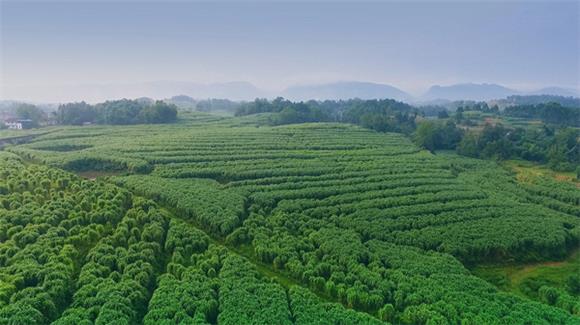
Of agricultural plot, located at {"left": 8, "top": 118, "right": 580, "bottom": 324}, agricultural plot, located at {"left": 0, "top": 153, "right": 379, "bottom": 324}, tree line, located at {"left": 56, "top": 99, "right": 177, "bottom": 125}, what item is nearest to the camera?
agricultural plot, located at {"left": 0, "top": 153, "right": 379, "bottom": 324}

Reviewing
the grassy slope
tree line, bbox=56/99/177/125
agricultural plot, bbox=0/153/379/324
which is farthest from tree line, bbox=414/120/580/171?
tree line, bbox=56/99/177/125

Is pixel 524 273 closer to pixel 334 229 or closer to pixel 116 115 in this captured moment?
pixel 334 229

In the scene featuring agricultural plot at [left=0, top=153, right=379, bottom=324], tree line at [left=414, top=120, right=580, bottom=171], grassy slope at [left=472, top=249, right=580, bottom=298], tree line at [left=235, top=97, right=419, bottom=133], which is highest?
tree line at [left=235, top=97, right=419, bottom=133]

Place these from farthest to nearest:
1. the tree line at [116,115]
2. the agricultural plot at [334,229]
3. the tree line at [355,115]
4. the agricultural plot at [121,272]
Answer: the tree line at [116,115] < the tree line at [355,115] < the agricultural plot at [334,229] < the agricultural plot at [121,272]

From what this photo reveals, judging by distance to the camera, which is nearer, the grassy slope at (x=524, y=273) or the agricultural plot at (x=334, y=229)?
the agricultural plot at (x=334, y=229)

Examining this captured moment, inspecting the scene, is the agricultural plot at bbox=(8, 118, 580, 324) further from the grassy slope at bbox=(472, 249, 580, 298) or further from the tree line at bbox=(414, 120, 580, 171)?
the tree line at bbox=(414, 120, 580, 171)

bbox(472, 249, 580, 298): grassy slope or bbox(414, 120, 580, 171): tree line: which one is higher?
bbox(414, 120, 580, 171): tree line

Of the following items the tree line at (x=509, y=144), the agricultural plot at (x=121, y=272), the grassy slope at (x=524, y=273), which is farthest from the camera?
the tree line at (x=509, y=144)

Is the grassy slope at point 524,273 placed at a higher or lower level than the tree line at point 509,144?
lower

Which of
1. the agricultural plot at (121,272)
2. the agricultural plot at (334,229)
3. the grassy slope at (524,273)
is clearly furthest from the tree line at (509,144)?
the agricultural plot at (121,272)

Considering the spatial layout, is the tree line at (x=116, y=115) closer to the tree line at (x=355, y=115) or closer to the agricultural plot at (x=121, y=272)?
the tree line at (x=355, y=115)
